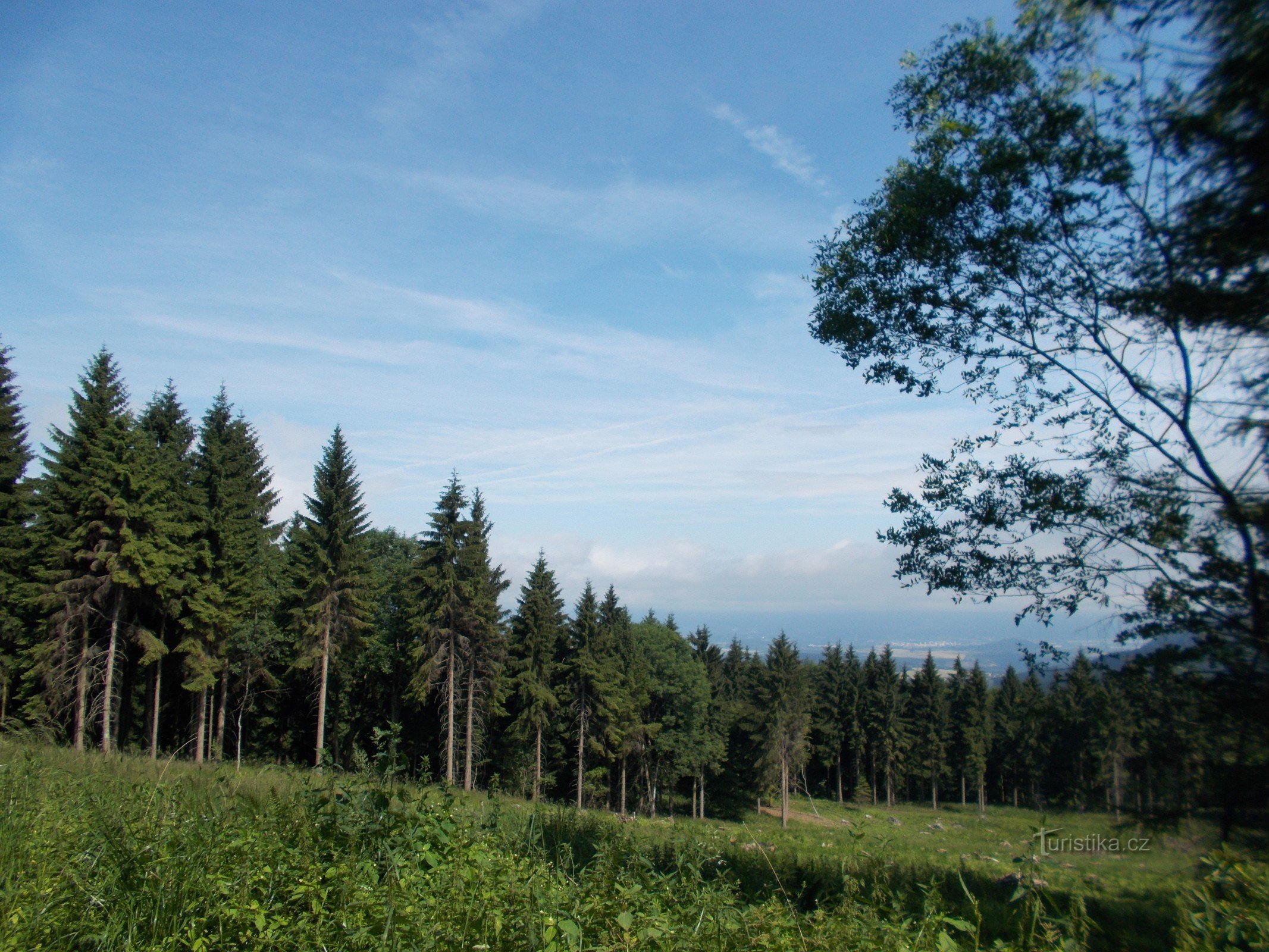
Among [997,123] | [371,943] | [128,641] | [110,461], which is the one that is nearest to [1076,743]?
[371,943]

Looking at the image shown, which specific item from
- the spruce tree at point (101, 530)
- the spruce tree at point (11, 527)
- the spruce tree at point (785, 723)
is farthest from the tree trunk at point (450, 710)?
the spruce tree at point (785, 723)

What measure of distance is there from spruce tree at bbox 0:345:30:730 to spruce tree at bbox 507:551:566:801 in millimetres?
20194

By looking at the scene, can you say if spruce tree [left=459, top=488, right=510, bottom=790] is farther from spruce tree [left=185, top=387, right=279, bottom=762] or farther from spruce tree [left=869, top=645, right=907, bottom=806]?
spruce tree [left=869, top=645, right=907, bottom=806]

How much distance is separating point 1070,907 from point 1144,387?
413 cm

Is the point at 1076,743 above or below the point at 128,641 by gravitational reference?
above

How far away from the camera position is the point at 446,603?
31422 mm

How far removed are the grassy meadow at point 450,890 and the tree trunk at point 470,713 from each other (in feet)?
91.0

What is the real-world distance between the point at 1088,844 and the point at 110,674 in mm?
27403

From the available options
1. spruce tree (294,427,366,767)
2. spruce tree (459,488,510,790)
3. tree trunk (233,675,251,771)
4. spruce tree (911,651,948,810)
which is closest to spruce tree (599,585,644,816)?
spruce tree (459,488,510,790)

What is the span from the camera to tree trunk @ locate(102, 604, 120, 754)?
71.9 ft

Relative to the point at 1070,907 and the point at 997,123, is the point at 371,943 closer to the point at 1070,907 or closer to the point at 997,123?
the point at 1070,907

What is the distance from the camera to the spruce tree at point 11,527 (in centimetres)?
2341

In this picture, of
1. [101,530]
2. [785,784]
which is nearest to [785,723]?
[785,784]

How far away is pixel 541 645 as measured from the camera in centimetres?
3669
